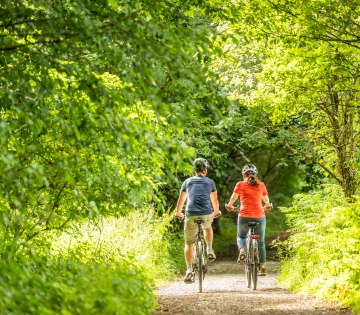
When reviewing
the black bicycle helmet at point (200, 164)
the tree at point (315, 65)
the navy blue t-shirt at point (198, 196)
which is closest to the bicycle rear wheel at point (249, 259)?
the navy blue t-shirt at point (198, 196)

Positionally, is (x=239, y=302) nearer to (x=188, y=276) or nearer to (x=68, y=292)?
(x=188, y=276)

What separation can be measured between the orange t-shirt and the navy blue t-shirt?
2.98 ft

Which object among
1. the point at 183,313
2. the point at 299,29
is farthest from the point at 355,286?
the point at 299,29

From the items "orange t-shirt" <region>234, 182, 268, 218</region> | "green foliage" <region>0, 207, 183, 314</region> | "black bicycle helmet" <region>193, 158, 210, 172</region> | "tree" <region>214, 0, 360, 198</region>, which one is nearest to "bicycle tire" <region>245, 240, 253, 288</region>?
"orange t-shirt" <region>234, 182, 268, 218</region>

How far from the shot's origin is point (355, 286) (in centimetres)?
941

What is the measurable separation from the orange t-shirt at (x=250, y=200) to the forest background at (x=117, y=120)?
0.97 metres

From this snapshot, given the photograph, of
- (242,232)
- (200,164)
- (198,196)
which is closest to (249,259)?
(242,232)

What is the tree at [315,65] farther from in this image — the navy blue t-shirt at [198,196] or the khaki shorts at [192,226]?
the khaki shorts at [192,226]

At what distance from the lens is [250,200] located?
13.2 meters

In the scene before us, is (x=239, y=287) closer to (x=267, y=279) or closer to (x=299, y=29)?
(x=267, y=279)

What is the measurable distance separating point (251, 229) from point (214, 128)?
7846 mm

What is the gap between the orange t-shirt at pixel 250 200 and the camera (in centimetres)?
1319

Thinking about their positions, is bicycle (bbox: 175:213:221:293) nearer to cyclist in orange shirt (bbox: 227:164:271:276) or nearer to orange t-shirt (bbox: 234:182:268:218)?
cyclist in orange shirt (bbox: 227:164:271:276)

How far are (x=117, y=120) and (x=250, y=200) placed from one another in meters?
6.78
